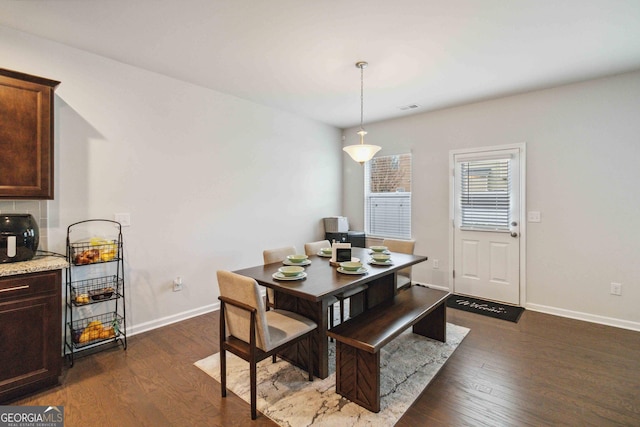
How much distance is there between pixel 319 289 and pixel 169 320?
2.21 metres

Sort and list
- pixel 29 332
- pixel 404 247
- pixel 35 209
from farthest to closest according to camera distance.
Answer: pixel 404 247 → pixel 35 209 → pixel 29 332

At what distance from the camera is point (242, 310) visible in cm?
200

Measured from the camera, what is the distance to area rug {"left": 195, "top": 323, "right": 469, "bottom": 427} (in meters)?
1.94

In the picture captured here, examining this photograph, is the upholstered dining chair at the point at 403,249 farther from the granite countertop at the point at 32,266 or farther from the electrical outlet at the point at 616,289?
the granite countertop at the point at 32,266

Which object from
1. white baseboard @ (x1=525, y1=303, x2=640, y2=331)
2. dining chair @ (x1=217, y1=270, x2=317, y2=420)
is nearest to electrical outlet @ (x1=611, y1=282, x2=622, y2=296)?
white baseboard @ (x1=525, y1=303, x2=640, y2=331)

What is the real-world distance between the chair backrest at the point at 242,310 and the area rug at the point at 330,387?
46 cm

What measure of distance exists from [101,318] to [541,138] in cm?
522

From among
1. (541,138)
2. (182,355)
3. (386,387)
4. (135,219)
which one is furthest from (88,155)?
(541,138)

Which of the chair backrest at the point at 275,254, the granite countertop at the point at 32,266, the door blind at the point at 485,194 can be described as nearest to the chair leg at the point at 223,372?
the chair backrest at the point at 275,254

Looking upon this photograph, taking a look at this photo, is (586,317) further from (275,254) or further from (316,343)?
(275,254)

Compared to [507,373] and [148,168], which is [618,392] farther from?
[148,168]

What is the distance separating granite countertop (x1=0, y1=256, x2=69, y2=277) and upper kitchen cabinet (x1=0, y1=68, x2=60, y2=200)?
49 centimetres

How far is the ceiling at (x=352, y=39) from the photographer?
2.17 metres

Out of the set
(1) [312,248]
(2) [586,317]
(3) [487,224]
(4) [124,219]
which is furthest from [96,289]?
(2) [586,317]
